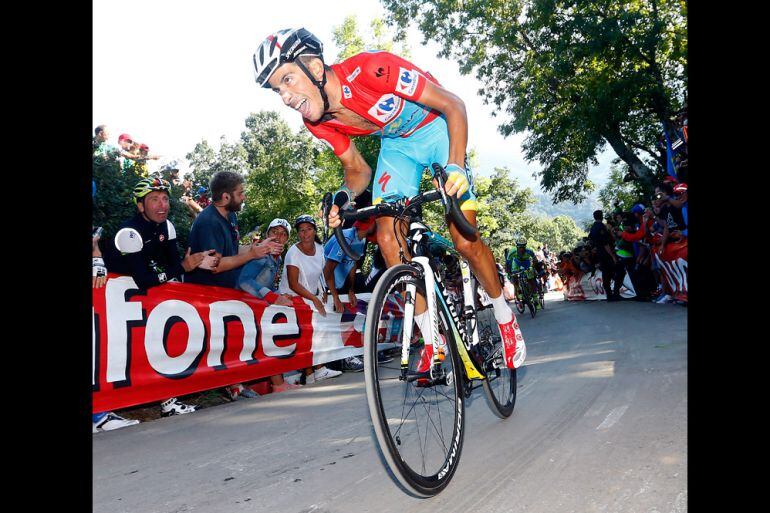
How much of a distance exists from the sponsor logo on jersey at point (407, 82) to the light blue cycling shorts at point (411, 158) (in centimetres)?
50

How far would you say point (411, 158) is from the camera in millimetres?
3971

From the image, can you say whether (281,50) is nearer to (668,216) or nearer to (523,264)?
(668,216)

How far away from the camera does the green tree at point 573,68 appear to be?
18.3 m

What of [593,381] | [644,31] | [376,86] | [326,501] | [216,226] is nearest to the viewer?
[326,501]

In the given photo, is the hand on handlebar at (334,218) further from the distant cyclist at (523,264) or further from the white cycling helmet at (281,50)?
the distant cyclist at (523,264)

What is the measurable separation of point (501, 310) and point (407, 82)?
1.62 meters

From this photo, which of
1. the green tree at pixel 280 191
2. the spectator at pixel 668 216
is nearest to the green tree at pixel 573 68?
the spectator at pixel 668 216

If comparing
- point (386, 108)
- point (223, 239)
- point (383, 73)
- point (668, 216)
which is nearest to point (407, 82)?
point (383, 73)
